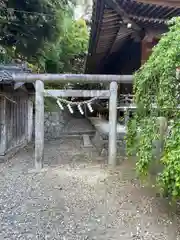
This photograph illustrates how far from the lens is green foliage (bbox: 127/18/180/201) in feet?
11.8

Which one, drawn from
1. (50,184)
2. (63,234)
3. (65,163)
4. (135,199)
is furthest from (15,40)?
(63,234)

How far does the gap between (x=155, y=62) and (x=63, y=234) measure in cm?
251

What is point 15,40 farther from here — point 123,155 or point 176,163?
point 176,163

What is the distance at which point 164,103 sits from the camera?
158 inches

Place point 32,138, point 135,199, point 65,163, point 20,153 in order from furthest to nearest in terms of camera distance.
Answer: point 32,138 < point 20,153 < point 65,163 < point 135,199

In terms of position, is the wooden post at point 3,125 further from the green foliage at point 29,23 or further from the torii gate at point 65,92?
the green foliage at point 29,23

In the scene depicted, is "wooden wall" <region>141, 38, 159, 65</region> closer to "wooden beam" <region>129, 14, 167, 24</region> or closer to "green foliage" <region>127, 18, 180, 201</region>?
"wooden beam" <region>129, 14, 167, 24</region>

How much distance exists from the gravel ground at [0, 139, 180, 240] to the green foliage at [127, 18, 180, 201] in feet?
2.31

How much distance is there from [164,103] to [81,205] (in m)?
2.28

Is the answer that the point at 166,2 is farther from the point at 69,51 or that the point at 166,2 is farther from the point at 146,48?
the point at 69,51

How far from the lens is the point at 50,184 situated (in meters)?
6.46

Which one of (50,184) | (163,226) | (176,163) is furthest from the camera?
(50,184)

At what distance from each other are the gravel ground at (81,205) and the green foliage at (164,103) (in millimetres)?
703

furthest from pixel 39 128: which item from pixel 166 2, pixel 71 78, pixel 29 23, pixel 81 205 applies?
pixel 29 23
